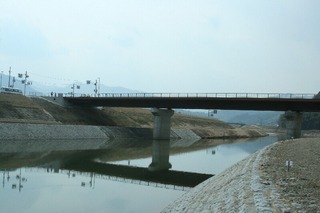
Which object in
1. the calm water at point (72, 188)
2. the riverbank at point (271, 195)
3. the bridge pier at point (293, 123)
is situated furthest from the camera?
the bridge pier at point (293, 123)

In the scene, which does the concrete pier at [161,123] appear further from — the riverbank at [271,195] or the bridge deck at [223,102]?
the riverbank at [271,195]

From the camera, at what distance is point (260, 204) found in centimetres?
1295

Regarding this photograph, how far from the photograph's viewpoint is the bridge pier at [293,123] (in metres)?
82.9

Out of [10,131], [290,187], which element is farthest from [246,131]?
[290,187]

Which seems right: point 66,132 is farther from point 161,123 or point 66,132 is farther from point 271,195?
point 271,195

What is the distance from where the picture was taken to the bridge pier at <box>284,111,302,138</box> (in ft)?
272

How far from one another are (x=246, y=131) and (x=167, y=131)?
70.0 m

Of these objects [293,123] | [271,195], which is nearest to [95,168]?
[271,195]

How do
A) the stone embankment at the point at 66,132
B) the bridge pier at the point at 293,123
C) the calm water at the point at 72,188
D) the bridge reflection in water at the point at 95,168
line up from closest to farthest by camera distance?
the calm water at the point at 72,188 < the bridge reflection in water at the point at 95,168 < the stone embankment at the point at 66,132 < the bridge pier at the point at 293,123

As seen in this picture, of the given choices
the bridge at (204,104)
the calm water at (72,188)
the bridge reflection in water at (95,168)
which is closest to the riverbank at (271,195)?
the calm water at (72,188)

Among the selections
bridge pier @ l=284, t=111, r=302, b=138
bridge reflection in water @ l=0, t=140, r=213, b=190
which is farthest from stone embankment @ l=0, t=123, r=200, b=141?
bridge pier @ l=284, t=111, r=302, b=138

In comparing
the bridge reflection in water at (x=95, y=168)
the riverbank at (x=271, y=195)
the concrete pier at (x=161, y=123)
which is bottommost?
the bridge reflection in water at (x=95, y=168)

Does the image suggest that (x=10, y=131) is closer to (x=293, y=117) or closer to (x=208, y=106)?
(x=208, y=106)

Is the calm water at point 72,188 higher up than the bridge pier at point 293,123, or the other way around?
the bridge pier at point 293,123
